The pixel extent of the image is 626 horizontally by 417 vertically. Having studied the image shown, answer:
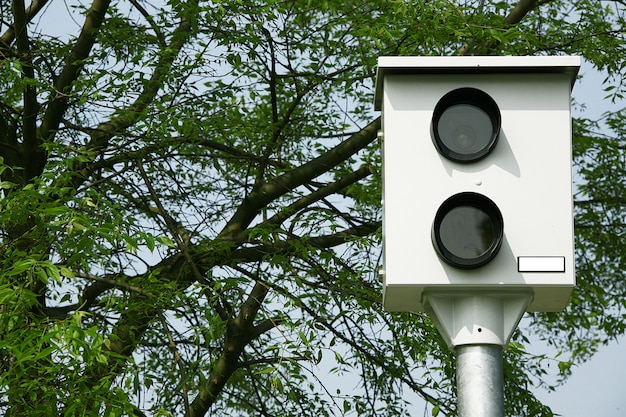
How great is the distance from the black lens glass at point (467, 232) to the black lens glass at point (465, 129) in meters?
0.15

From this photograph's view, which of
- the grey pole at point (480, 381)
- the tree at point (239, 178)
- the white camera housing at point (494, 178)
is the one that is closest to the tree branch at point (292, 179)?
the tree at point (239, 178)

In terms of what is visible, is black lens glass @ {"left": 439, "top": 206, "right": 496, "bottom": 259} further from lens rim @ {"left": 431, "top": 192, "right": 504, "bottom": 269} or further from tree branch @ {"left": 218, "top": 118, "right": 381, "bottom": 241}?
tree branch @ {"left": 218, "top": 118, "right": 381, "bottom": 241}

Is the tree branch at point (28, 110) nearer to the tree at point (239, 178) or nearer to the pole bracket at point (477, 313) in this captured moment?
Result: the tree at point (239, 178)

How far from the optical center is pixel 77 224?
4.20 m

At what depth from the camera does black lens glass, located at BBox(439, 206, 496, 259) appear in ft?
7.62

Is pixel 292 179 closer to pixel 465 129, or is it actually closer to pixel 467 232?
pixel 465 129

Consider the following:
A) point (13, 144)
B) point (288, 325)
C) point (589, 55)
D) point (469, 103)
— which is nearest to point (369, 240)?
point (288, 325)

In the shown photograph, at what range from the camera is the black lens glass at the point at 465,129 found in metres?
2.42

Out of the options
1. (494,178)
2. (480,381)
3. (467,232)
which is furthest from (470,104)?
(480,381)

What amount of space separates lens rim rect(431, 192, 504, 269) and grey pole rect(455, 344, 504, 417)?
0.18 meters

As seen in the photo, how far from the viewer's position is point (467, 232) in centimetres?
233

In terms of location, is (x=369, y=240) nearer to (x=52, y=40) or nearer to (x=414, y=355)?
(x=414, y=355)

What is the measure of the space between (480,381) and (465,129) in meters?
0.58

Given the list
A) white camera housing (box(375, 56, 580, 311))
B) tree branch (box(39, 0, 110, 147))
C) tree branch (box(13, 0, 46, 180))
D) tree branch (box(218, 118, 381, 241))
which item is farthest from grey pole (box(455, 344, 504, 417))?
tree branch (box(39, 0, 110, 147))
